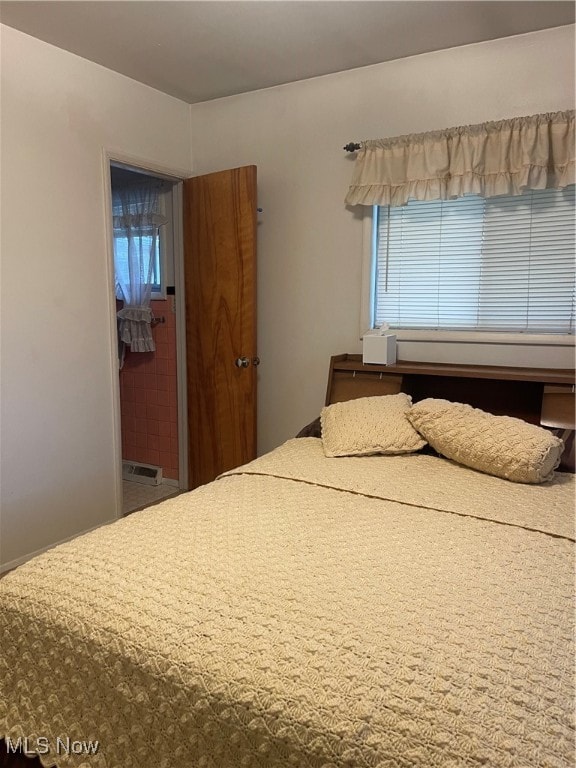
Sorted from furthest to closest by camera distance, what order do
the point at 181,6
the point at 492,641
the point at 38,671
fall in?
1. the point at 181,6
2. the point at 38,671
3. the point at 492,641

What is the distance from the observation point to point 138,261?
3.74 meters

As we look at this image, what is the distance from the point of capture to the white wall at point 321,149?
8.39 feet

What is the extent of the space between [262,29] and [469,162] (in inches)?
43.6

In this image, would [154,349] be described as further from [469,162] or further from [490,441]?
[490,441]

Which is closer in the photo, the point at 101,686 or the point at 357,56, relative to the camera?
the point at 101,686

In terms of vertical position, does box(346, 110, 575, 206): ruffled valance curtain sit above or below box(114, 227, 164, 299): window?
above

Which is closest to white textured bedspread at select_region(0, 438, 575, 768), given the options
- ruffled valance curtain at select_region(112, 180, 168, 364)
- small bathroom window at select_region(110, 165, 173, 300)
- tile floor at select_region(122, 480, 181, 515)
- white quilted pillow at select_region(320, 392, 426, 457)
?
white quilted pillow at select_region(320, 392, 426, 457)

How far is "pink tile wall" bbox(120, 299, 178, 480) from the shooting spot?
377cm

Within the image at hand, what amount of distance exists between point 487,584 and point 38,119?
2.71 metres

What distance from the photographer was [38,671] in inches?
49.1

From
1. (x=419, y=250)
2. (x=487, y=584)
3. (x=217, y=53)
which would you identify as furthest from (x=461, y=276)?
(x=487, y=584)

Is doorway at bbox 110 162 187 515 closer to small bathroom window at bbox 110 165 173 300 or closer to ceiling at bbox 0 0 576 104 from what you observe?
small bathroom window at bbox 110 165 173 300

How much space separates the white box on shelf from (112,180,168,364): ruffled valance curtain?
1.65 metres

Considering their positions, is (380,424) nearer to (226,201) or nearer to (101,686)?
(101,686)
